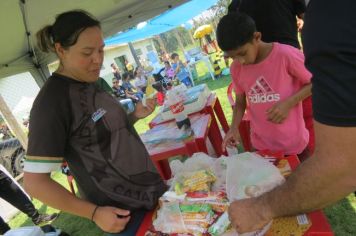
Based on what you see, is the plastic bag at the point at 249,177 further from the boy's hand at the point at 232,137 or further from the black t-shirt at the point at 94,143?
the boy's hand at the point at 232,137

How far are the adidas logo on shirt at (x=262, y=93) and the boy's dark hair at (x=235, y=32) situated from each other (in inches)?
11.7

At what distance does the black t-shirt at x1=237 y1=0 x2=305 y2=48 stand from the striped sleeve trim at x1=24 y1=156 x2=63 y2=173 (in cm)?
185

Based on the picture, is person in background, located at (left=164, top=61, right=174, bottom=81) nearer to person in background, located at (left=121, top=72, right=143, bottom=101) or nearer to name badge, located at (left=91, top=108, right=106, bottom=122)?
person in background, located at (left=121, top=72, right=143, bottom=101)

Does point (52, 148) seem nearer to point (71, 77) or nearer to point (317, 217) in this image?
point (71, 77)

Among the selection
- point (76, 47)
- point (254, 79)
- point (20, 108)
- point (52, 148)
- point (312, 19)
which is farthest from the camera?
point (20, 108)

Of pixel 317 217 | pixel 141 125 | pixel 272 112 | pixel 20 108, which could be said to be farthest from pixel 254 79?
pixel 20 108

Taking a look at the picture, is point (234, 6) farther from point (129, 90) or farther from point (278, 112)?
point (129, 90)

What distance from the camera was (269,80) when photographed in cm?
201

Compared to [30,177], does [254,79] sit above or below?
below

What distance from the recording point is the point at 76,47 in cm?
148

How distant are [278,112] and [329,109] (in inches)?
48.0

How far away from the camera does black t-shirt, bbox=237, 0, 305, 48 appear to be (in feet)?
7.79

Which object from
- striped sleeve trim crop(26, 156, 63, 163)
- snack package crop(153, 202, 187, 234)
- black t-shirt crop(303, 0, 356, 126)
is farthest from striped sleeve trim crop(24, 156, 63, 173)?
black t-shirt crop(303, 0, 356, 126)

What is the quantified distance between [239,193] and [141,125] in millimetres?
7360
